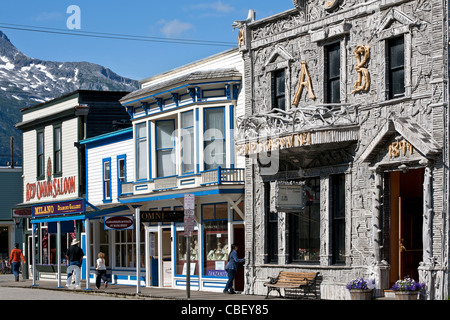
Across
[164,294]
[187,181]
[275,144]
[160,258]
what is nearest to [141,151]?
[187,181]

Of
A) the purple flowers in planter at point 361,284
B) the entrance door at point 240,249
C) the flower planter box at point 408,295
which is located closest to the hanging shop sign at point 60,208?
the entrance door at point 240,249

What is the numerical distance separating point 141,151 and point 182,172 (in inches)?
128

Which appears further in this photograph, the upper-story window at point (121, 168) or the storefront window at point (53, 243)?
the storefront window at point (53, 243)

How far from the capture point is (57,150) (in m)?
42.4

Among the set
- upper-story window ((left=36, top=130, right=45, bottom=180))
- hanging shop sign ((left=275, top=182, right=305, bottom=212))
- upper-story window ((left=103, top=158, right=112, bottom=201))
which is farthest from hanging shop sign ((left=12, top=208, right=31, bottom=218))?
hanging shop sign ((left=275, top=182, right=305, bottom=212))

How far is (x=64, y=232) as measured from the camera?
41469 millimetres

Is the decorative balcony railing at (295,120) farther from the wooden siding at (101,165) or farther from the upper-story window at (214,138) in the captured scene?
the wooden siding at (101,165)

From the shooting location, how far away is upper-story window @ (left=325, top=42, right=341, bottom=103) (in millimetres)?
25234

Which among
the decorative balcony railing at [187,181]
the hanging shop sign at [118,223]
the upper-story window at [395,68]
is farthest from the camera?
the hanging shop sign at [118,223]

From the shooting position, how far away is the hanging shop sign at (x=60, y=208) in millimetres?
34656

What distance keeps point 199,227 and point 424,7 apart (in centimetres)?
1246

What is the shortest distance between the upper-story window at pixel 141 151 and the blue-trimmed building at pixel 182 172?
22 mm

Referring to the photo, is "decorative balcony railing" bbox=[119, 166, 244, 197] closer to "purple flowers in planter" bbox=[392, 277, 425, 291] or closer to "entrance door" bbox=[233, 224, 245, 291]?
"entrance door" bbox=[233, 224, 245, 291]

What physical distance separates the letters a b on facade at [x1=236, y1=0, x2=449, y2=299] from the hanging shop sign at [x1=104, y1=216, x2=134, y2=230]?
5371 mm
